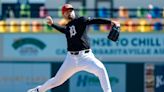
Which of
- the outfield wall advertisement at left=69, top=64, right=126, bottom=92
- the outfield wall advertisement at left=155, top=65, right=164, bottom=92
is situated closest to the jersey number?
the outfield wall advertisement at left=69, top=64, right=126, bottom=92

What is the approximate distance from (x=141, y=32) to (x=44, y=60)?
2616 millimetres

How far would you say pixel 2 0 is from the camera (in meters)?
27.1

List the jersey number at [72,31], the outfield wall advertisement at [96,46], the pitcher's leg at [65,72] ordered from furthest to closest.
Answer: the outfield wall advertisement at [96,46] → the jersey number at [72,31] → the pitcher's leg at [65,72]

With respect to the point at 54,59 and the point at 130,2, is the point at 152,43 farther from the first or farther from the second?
the point at 130,2

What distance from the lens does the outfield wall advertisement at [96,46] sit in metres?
16.6

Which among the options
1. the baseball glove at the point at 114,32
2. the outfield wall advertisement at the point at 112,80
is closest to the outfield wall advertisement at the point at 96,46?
the outfield wall advertisement at the point at 112,80

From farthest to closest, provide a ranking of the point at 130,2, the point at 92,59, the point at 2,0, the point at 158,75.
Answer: the point at 2,0, the point at 130,2, the point at 158,75, the point at 92,59

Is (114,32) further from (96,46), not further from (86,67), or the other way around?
(96,46)

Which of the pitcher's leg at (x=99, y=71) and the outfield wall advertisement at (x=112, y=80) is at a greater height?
the pitcher's leg at (x=99, y=71)

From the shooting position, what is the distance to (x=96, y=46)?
1662 centimetres

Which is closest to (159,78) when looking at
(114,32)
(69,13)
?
(114,32)

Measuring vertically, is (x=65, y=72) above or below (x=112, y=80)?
above

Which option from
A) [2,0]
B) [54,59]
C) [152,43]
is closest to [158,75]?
[152,43]

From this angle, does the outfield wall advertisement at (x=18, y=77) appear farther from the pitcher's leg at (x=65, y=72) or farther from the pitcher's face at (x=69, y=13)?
the pitcher's face at (x=69, y=13)
